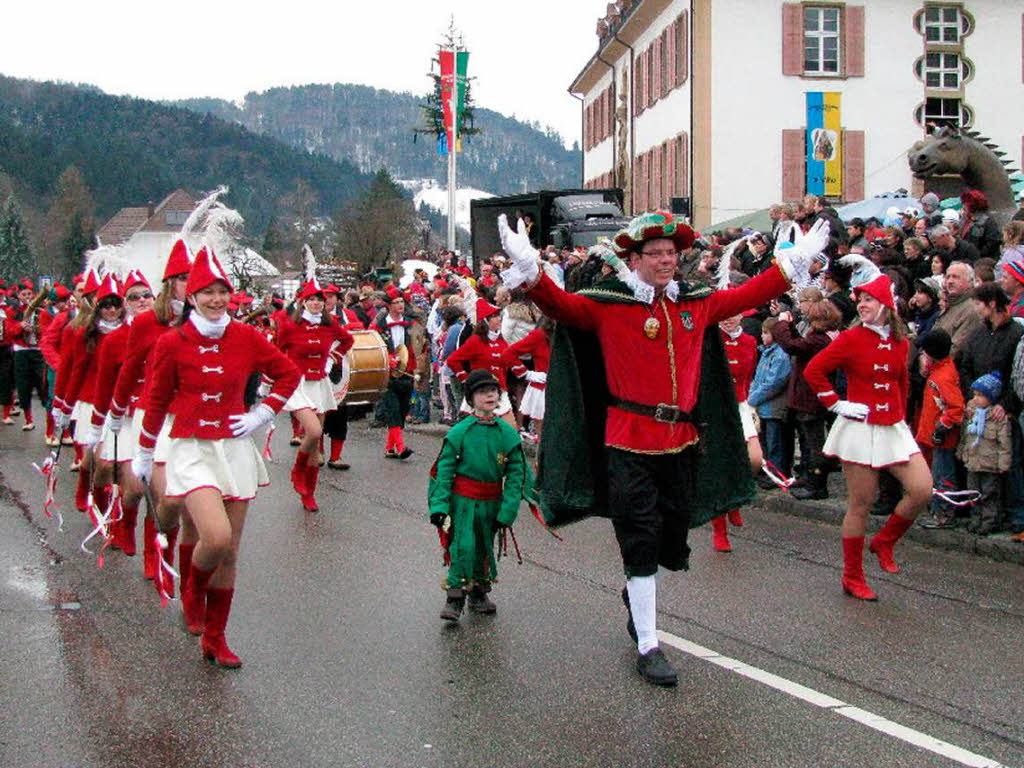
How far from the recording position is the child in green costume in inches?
299

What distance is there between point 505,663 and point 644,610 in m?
0.75

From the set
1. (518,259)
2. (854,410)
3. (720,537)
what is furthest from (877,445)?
(518,259)

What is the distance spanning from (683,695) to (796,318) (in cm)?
763

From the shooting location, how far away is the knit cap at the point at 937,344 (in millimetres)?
10539

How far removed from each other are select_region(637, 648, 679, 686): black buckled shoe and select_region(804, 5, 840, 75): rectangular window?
1273 inches

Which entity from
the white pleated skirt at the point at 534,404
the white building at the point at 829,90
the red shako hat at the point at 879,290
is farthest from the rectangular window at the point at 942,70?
the red shako hat at the point at 879,290

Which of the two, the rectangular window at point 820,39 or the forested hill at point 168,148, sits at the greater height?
the forested hill at point 168,148

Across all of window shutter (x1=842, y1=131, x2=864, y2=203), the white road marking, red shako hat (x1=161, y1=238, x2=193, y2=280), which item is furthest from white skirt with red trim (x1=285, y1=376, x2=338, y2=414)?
window shutter (x1=842, y1=131, x2=864, y2=203)

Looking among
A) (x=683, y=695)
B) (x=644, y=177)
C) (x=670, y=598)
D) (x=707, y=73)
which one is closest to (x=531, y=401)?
(x=670, y=598)

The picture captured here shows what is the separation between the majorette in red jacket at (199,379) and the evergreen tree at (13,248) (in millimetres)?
94109

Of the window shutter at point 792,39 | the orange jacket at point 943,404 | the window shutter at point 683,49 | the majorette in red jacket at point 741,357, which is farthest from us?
the window shutter at point 683,49

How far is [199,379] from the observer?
672 centimetres

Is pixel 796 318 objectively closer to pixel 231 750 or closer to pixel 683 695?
pixel 683 695

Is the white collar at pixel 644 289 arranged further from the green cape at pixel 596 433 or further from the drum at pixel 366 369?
the drum at pixel 366 369
